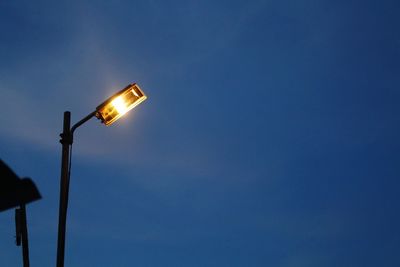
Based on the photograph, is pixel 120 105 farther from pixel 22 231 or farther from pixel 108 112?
pixel 22 231

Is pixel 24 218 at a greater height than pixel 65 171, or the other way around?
pixel 65 171

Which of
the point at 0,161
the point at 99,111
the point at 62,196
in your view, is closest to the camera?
the point at 0,161

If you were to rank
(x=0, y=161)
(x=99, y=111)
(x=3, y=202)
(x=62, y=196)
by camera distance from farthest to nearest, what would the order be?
(x=99, y=111) < (x=62, y=196) < (x=3, y=202) < (x=0, y=161)

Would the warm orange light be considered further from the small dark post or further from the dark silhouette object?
the dark silhouette object

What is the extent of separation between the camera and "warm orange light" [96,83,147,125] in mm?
6414

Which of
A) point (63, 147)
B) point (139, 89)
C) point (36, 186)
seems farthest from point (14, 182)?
Answer: point (139, 89)

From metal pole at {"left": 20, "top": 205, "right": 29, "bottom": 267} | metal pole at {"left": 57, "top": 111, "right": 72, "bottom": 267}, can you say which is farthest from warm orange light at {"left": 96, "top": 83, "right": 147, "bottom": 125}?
metal pole at {"left": 20, "top": 205, "right": 29, "bottom": 267}

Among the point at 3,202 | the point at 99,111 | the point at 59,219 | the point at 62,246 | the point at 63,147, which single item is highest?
the point at 99,111

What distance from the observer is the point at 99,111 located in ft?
21.0

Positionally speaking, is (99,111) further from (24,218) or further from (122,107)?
(24,218)

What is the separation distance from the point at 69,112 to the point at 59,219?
1820mm

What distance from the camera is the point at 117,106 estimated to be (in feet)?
21.1

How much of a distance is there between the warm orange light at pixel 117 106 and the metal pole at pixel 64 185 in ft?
1.79

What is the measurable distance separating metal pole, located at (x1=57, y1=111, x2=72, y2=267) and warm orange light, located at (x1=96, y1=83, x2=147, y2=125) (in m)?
0.55
